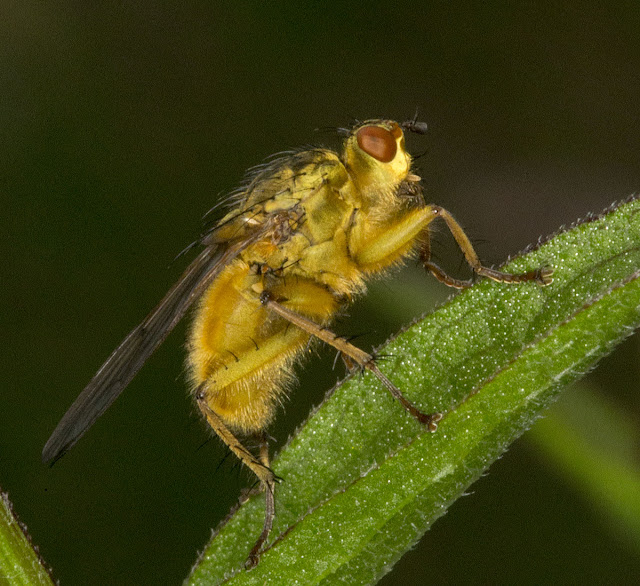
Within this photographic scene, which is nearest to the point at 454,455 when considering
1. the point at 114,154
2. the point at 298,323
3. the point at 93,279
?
the point at 298,323

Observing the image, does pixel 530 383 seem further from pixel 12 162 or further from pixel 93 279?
pixel 12 162

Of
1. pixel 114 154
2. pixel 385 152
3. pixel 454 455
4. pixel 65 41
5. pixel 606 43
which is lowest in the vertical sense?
pixel 606 43

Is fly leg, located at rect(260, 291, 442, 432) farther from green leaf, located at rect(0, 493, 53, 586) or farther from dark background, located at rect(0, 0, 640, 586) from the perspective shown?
green leaf, located at rect(0, 493, 53, 586)

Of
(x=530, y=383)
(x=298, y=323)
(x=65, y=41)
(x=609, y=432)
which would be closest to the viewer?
(x=530, y=383)

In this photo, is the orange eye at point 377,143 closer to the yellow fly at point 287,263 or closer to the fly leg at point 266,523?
the yellow fly at point 287,263

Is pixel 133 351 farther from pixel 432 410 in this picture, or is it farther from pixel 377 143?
pixel 432 410

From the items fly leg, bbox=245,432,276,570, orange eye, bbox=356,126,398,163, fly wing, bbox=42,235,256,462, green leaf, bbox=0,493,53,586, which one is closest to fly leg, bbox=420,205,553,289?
orange eye, bbox=356,126,398,163

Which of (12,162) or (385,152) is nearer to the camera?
(385,152)
